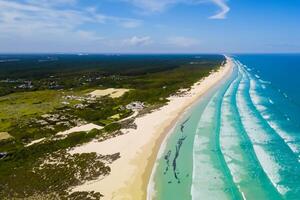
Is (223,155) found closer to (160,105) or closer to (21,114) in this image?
(160,105)

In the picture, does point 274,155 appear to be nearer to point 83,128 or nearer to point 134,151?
point 134,151

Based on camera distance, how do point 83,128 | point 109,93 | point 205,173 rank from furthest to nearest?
point 109,93 < point 83,128 < point 205,173

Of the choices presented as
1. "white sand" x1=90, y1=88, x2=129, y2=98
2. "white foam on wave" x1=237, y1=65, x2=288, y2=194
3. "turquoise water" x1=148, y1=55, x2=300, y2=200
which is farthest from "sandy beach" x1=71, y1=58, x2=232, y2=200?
"white sand" x1=90, y1=88, x2=129, y2=98

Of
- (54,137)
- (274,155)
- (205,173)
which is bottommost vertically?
(54,137)

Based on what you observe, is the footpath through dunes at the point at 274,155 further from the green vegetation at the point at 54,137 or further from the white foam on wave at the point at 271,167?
the green vegetation at the point at 54,137

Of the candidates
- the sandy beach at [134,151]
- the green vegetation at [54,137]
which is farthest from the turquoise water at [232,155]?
the green vegetation at [54,137]

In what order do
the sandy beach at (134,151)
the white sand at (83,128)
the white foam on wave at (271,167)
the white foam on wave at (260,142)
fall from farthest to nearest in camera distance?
the white sand at (83,128), the white foam on wave at (260,142), the sandy beach at (134,151), the white foam on wave at (271,167)

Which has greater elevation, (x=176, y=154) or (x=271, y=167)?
(x=271, y=167)

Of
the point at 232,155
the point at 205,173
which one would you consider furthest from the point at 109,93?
the point at 205,173
